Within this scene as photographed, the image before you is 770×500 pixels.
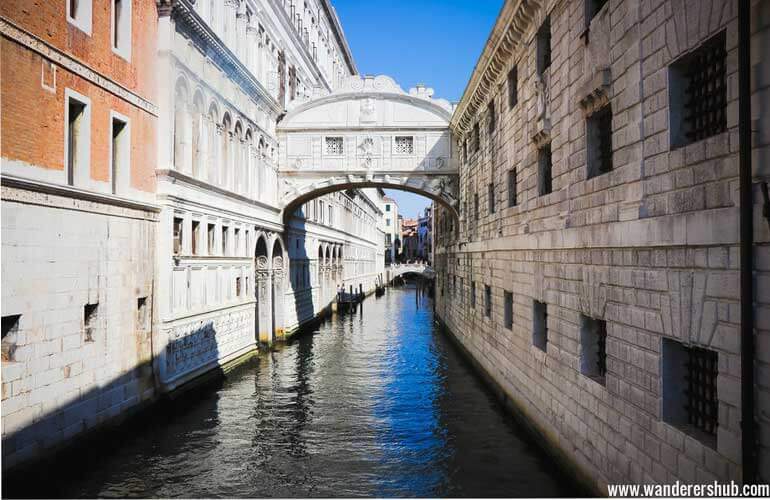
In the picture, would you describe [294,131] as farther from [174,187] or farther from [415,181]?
[174,187]

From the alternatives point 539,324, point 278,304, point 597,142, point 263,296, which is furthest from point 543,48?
point 278,304

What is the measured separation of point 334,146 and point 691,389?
18.3 meters

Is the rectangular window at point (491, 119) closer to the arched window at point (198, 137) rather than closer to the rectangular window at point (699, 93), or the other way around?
the arched window at point (198, 137)

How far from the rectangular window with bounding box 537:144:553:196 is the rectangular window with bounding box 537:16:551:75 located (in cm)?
134

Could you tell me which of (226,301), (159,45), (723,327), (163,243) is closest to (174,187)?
(163,243)

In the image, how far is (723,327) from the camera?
493 centimetres

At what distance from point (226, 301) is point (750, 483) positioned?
568 inches

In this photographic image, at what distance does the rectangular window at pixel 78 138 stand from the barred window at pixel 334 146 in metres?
13.0

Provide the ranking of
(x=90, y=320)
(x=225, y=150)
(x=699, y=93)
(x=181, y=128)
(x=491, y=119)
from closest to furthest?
(x=699, y=93), (x=90, y=320), (x=181, y=128), (x=491, y=119), (x=225, y=150)

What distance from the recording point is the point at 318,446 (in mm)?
10773

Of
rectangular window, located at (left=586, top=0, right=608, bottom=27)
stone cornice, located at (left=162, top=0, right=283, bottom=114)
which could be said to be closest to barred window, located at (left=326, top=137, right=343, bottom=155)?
stone cornice, located at (left=162, top=0, right=283, bottom=114)

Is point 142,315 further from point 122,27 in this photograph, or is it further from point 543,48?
point 543,48

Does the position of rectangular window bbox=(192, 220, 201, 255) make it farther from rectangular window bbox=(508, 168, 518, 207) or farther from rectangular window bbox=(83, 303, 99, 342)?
rectangular window bbox=(508, 168, 518, 207)

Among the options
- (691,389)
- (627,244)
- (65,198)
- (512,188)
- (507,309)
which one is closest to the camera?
(691,389)
